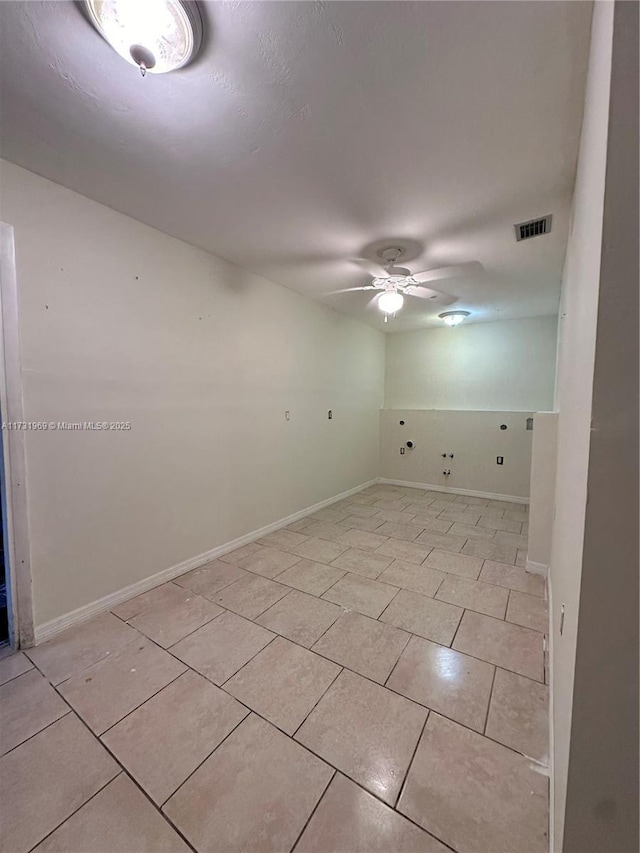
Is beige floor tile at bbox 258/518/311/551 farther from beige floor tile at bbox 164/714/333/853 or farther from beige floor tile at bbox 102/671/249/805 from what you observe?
beige floor tile at bbox 164/714/333/853

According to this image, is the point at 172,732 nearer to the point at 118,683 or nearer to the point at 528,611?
the point at 118,683

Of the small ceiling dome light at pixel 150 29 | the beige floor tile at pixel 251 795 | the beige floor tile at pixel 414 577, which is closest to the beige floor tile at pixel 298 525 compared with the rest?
the beige floor tile at pixel 414 577

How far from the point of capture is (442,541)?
320 cm

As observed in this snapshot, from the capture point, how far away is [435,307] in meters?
4.05

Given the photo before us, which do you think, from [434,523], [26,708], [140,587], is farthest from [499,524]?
[26,708]

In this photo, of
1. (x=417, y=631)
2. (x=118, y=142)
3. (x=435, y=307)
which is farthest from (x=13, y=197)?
(x=435, y=307)

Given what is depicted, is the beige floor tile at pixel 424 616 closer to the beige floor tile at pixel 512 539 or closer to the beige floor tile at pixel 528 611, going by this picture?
the beige floor tile at pixel 528 611

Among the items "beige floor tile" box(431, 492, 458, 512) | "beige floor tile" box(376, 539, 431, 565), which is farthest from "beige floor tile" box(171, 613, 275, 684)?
"beige floor tile" box(431, 492, 458, 512)

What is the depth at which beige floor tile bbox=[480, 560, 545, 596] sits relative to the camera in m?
2.39

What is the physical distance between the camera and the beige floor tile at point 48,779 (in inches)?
41.1

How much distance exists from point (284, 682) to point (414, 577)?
1.30 m

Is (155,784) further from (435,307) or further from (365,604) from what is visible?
(435,307)

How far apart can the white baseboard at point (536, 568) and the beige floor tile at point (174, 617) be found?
7.83 ft

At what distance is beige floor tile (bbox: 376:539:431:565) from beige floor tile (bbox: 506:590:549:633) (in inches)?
28.6
